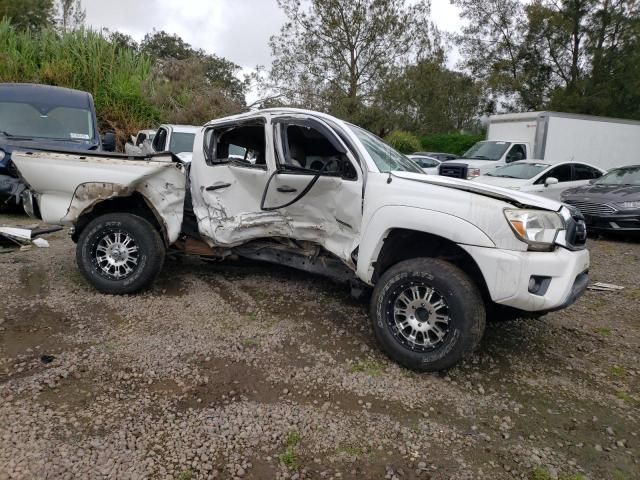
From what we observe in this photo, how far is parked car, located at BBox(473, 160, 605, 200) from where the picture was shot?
10.1m

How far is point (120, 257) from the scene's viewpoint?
15.4 ft

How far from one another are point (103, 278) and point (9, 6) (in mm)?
31781

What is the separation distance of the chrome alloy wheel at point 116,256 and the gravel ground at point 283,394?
26 cm

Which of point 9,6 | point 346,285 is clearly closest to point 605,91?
point 346,285

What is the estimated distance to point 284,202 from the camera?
4.42 meters

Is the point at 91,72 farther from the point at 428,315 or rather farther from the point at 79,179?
the point at 428,315

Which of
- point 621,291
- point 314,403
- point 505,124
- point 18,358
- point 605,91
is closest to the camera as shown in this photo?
point 314,403

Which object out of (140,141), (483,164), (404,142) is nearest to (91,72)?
(140,141)

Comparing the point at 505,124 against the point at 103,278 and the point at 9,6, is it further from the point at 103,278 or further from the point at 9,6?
the point at 9,6

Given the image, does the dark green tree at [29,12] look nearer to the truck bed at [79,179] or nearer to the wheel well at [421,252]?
the truck bed at [79,179]

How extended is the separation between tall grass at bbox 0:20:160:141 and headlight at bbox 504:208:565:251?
14390 millimetres

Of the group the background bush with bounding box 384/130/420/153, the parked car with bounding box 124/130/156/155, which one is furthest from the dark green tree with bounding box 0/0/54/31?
the parked car with bounding box 124/130/156/155

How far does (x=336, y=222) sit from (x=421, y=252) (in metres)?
0.78

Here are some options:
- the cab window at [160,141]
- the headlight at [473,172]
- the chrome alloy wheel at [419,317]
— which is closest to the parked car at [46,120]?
the cab window at [160,141]
